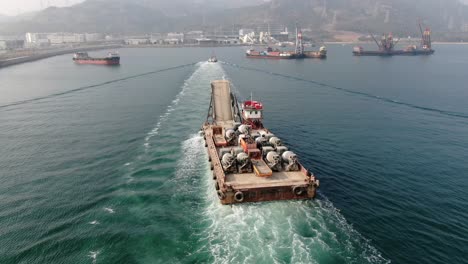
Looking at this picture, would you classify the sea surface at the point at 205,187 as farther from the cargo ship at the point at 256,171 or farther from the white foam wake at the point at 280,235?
the cargo ship at the point at 256,171

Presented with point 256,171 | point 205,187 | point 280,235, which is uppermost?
point 256,171

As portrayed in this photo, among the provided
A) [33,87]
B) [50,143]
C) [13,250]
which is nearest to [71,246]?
[13,250]

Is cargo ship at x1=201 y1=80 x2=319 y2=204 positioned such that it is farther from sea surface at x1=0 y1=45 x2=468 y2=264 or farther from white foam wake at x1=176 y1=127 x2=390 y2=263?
sea surface at x1=0 y1=45 x2=468 y2=264

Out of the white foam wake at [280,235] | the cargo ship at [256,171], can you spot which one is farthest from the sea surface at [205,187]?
the cargo ship at [256,171]

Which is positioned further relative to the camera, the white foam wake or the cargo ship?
the cargo ship

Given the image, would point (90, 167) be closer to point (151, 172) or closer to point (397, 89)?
point (151, 172)

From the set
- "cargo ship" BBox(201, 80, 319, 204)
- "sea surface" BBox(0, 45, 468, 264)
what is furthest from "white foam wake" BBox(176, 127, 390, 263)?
"cargo ship" BBox(201, 80, 319, 204)

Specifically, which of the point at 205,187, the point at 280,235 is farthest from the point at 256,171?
the point at 280,235

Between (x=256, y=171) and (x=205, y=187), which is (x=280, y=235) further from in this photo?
(x=205, y=187)

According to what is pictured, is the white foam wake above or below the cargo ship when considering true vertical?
below

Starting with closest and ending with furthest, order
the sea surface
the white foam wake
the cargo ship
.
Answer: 1. the white foam wake
2. the sea surface
3. the cargo ship
